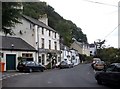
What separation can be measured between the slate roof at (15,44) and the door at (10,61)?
120 centimetres

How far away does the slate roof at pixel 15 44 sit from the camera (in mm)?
46875

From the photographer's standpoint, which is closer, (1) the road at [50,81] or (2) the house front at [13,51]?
(1) the road at [50,81]

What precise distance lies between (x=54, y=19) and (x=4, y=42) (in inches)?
1870

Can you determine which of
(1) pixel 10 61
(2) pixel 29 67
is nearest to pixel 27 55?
(1) pixel 10 61

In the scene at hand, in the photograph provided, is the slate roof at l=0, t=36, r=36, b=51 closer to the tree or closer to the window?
the window

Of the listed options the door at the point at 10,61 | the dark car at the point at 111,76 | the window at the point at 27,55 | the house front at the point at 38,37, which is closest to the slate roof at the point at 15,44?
the window at the point at 27,55

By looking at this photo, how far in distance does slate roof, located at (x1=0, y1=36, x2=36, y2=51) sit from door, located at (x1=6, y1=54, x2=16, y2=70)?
1.20 meters

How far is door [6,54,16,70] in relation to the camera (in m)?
46.6

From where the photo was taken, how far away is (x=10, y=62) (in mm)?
47031

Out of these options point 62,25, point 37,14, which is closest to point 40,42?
point 37,14

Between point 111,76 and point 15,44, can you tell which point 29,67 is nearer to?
point 15,44

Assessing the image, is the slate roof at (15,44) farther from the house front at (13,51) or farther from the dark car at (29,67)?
the dark car at (29,67)

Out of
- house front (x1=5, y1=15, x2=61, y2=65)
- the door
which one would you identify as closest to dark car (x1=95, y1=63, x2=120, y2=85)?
the door

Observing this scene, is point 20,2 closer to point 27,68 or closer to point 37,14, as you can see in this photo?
point 27,68
